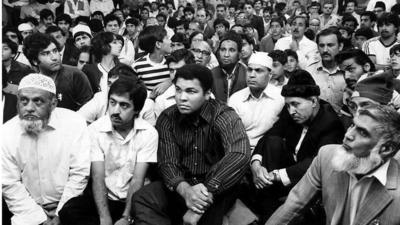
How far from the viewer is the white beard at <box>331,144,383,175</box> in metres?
2.23

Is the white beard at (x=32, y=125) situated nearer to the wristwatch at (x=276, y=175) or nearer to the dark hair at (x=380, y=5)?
the wristwatch at (x=276, y=175)

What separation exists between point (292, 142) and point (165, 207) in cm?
104

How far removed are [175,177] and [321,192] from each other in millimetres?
1052

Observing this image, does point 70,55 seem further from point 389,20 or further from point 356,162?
point 356,162

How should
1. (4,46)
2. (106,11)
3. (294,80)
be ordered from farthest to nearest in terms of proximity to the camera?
(106,11) → (4,46) → (294,80)

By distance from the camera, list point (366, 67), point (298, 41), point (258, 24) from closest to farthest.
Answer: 1. point (366, 67)
2. point (298, 41)
3. point (258, 24)

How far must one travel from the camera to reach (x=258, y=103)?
4.18 meters

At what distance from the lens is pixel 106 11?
11727 mm

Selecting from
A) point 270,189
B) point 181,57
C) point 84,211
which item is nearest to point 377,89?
point 270,189

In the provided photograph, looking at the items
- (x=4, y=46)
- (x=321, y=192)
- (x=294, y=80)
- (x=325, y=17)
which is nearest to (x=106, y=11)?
(x=325, y=17)

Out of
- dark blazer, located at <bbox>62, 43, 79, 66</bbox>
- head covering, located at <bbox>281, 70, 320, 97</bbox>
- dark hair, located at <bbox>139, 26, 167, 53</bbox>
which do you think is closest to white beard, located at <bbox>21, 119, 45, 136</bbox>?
head covering, located at <bbox>281, 70, 320, 97</bbox>

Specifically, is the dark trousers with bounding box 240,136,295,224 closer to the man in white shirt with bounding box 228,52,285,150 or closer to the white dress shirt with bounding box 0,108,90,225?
the man in white shirt with bounding box 228,52,285,150

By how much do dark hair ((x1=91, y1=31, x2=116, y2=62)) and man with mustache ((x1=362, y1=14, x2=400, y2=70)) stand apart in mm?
3260

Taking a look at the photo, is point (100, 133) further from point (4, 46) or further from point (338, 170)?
point (4, 46)
